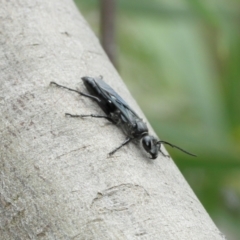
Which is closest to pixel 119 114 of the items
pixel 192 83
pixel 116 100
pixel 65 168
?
pixel 116 100

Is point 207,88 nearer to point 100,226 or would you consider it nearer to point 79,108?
point 79,108

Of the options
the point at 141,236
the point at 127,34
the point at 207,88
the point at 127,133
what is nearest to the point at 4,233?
the point at 141,236

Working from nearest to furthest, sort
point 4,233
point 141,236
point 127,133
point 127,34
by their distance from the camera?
point 141,236
point 4,233
point 127,133
point 127,34

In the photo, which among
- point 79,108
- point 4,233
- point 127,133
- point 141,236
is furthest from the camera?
point 127,133

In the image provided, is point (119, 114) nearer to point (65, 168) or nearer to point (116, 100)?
point (116, 100)

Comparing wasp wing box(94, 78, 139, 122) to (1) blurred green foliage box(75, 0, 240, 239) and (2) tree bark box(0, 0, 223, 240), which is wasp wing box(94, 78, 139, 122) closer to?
(2) tree bark box(0, 0, 223, 240)

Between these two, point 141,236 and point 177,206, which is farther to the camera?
point 177,206

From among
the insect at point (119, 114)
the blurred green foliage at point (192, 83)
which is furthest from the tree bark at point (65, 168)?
the blurred green foliage at point (192, 83)
